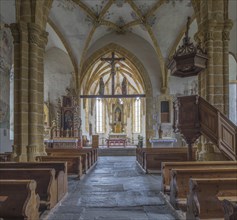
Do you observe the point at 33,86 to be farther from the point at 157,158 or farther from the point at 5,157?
the point at 157,158

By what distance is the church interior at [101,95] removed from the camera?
5.13 metres

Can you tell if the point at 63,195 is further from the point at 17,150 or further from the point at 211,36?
the point at 211,36

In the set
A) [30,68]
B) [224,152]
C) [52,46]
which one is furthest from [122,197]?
[52,46]

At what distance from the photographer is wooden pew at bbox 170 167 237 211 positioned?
497 centimetres

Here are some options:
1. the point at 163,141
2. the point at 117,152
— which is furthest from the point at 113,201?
the point at 117,152

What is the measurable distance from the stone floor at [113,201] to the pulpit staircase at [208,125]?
1.79 metres

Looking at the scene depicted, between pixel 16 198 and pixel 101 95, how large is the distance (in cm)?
1848

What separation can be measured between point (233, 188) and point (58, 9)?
48.5 feet

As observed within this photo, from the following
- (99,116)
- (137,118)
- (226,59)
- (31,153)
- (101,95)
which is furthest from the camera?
(137,118)

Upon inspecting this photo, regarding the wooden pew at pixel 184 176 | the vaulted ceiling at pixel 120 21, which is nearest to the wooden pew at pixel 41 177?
the wooden pew at pixel 184 176

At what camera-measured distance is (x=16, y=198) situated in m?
4.12

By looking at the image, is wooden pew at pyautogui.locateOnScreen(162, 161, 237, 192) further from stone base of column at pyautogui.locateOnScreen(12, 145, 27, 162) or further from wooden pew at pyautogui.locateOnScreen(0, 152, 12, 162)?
stone base of column at pyautogui.locateOnScreen(12, 145, 27, 162)

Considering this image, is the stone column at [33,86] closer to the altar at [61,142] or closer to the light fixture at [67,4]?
the light fixture at [67,4]

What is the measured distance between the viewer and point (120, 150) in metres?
20.2
